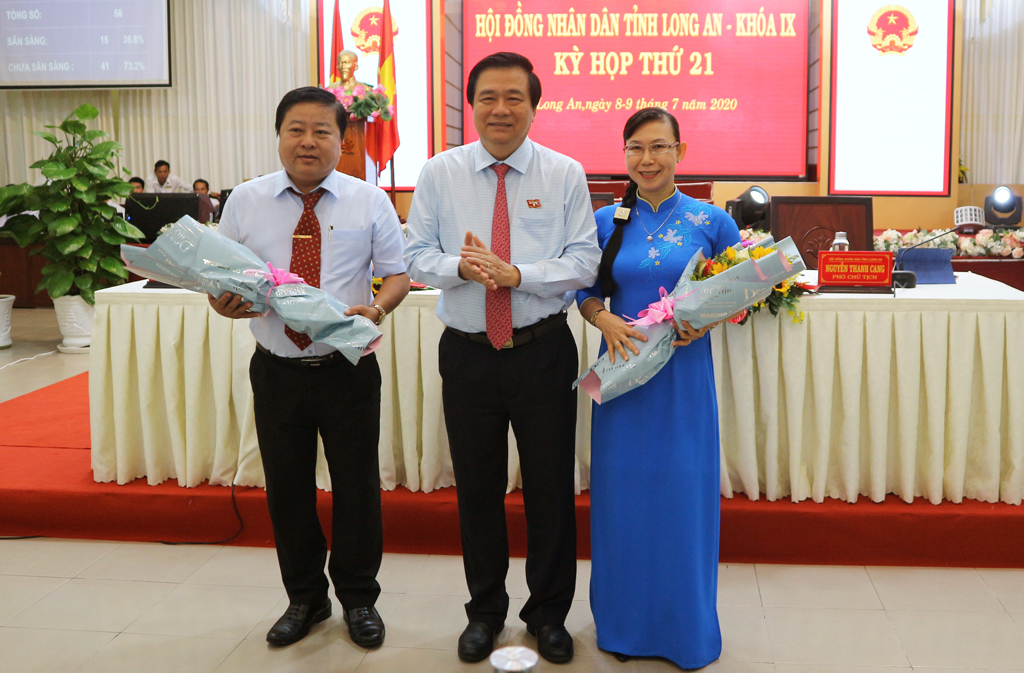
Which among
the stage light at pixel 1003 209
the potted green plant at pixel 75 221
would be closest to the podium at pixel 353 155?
the potted green plant at pixel 75 221

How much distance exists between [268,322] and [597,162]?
7.28m

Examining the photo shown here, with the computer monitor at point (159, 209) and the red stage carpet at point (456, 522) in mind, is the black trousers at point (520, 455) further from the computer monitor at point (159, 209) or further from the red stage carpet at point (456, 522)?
the computer monitor at point (159, 209)

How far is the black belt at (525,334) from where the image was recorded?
2.00m

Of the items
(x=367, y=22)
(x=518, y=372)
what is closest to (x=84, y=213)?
(x=367, y=22)

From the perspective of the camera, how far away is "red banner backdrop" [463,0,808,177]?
8734 millimetres

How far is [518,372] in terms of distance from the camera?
2.01 m

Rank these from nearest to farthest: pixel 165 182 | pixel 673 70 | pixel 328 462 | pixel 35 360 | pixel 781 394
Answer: pixel 328 462 < pixel 781 394 < pixel 35 360 < pixel 673 70 < pixel 165 182

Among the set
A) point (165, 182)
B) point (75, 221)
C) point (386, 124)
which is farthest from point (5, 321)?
point (165, 182)

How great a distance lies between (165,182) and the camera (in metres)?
10.4

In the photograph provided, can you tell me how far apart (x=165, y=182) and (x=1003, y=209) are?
9342mm

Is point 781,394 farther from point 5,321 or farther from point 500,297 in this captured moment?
point 5,321

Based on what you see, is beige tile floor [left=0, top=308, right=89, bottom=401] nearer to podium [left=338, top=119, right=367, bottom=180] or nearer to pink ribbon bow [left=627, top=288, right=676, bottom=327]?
podium [left=338, top=119, right=367, bottom=180]

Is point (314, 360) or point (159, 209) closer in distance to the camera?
point (314, 360)

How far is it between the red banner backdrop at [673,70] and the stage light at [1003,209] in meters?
2.06
